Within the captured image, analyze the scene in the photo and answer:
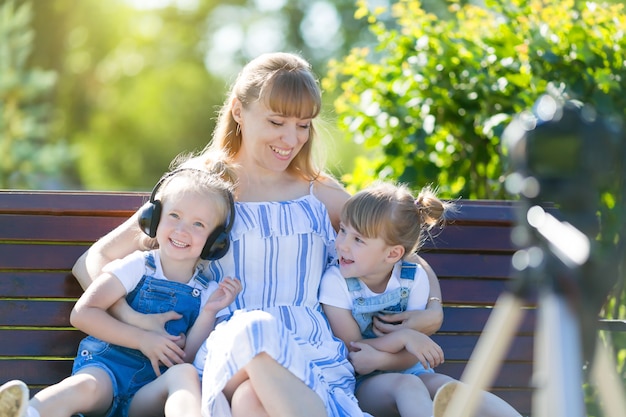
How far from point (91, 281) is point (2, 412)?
0.76 m

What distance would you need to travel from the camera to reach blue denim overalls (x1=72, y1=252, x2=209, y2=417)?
9.61 ft

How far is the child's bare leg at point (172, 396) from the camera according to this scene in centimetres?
259

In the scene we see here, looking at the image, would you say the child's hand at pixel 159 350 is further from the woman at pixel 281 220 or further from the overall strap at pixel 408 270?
the overall strap at pixel 408 270

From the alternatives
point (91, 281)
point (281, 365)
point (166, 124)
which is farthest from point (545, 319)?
point (166, 124)

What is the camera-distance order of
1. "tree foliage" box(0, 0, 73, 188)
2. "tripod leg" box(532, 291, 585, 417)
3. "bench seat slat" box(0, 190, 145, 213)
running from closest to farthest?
"tripod leg" box(532, 291, 585, 417), "bench seat slat" box(0, 190, 145, 213), "tree foliage" box(0, 0, 73, 188)

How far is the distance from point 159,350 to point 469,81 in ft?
7.24

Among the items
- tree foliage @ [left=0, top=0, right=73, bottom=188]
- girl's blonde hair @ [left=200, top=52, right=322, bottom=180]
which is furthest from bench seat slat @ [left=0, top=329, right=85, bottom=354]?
tree foliage @ [left=0, top=0, right=73, bottom=188]

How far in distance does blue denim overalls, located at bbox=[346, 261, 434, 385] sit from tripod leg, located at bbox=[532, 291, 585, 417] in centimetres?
162

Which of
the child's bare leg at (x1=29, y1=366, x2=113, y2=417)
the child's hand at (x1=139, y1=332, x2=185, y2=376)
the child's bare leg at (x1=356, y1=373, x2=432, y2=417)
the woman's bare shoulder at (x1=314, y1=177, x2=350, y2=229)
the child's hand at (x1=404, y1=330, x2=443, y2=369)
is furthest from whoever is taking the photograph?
the woman's bare shoulder at (x1=314, y1=177, x2=350, y2=229)

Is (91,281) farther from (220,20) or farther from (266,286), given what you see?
(220,20)

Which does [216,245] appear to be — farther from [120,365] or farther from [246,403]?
[246,403]

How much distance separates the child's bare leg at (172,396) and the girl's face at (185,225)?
418mm

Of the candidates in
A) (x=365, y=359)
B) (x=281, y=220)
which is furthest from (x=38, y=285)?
(x=365, y=359)

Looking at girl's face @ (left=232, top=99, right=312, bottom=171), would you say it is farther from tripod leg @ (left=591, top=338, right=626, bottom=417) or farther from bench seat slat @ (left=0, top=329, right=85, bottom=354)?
tripod leg @ (left=591, top=338, right=626, bottom=417)
